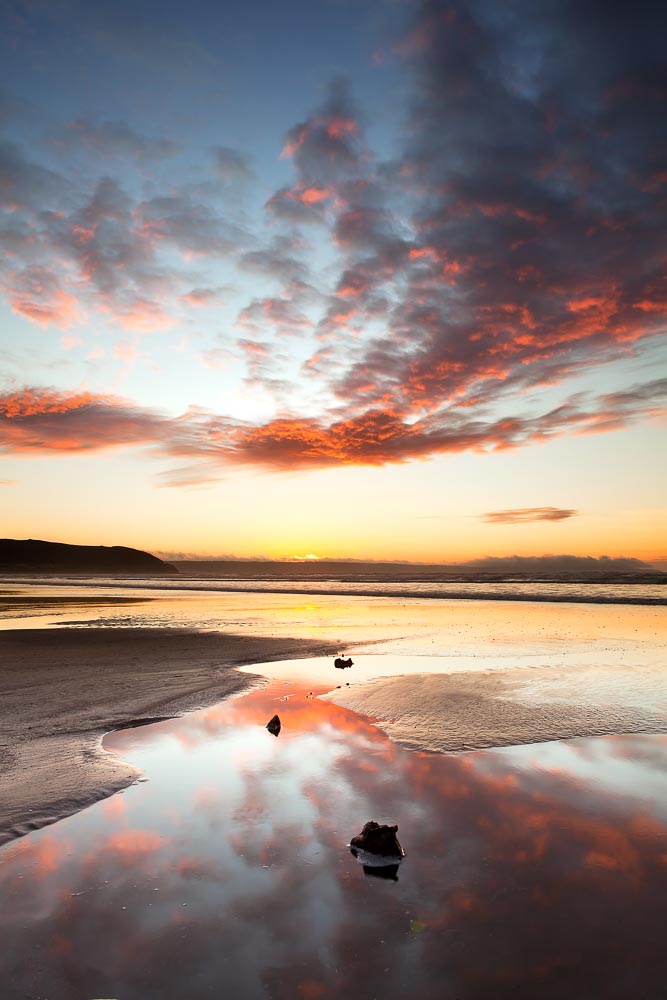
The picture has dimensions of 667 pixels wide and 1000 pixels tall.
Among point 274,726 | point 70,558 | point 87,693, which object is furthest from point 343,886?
point 70,558

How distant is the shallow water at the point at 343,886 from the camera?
347cm

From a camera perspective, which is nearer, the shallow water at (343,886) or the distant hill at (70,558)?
the shallow water at (343,886)

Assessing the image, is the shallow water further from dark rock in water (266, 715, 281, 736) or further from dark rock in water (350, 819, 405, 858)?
dark rock in water (266, 715, 281, 736)

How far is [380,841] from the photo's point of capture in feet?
15.9

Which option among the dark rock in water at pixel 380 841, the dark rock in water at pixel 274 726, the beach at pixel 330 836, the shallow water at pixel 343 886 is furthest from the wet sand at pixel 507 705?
the dark rock in water at pixel 380 841

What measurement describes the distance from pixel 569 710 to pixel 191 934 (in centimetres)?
769

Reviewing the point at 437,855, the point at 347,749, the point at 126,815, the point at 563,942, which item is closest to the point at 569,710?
the point at 347,749

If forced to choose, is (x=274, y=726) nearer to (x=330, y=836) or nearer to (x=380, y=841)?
(x=330, y=836)

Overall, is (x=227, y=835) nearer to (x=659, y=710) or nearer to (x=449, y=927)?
(x=449, y=927)

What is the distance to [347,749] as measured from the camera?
777 cm

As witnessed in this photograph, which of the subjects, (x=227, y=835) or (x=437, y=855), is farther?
(x=227, y=835)

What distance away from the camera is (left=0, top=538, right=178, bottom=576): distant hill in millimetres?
161375

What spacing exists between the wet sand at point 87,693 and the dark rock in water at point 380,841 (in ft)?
9.99

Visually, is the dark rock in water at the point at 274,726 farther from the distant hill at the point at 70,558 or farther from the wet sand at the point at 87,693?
the distant hill at the point at 70,558
